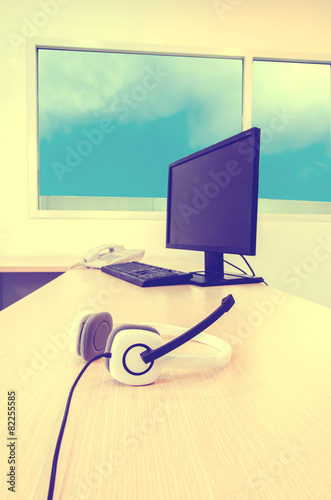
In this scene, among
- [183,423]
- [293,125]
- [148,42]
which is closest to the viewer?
[183,423]

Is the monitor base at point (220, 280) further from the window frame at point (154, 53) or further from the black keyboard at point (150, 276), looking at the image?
the window frame at point (154, 53)

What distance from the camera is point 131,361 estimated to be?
39 centimetres

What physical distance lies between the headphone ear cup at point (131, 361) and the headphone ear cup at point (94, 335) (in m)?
0.07

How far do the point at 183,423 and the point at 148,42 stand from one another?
2588mm

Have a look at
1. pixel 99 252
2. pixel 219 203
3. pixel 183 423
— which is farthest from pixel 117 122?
pixel 183 423

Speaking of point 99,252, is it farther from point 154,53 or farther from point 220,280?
point 154,53

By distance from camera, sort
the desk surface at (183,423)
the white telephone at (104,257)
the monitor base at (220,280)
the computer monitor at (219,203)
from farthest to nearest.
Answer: the white telephone at (104,257) < the monitor base at (220,280) < the computer monitor at (219,203) < the desk surface at (183,423)

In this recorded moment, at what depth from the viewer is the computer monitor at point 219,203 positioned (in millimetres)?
1020

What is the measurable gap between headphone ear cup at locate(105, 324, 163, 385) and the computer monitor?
676 millimetres

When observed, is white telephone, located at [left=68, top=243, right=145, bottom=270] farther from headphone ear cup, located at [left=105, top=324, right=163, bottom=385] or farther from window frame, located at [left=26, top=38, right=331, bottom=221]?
headphone ear cup, located at [left=105, top=324, right=163, bottom=385]

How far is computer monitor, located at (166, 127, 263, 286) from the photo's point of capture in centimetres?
102

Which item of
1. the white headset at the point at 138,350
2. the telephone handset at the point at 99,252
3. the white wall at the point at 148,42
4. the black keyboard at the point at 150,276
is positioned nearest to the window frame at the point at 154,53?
the white wall at the point at 148,42

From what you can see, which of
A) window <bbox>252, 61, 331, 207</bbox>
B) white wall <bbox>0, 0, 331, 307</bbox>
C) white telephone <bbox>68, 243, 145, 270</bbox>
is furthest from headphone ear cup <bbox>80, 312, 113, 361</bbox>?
window <bbox>252, 61, 331, 207</bbox>

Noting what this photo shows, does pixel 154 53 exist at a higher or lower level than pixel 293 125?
higher
